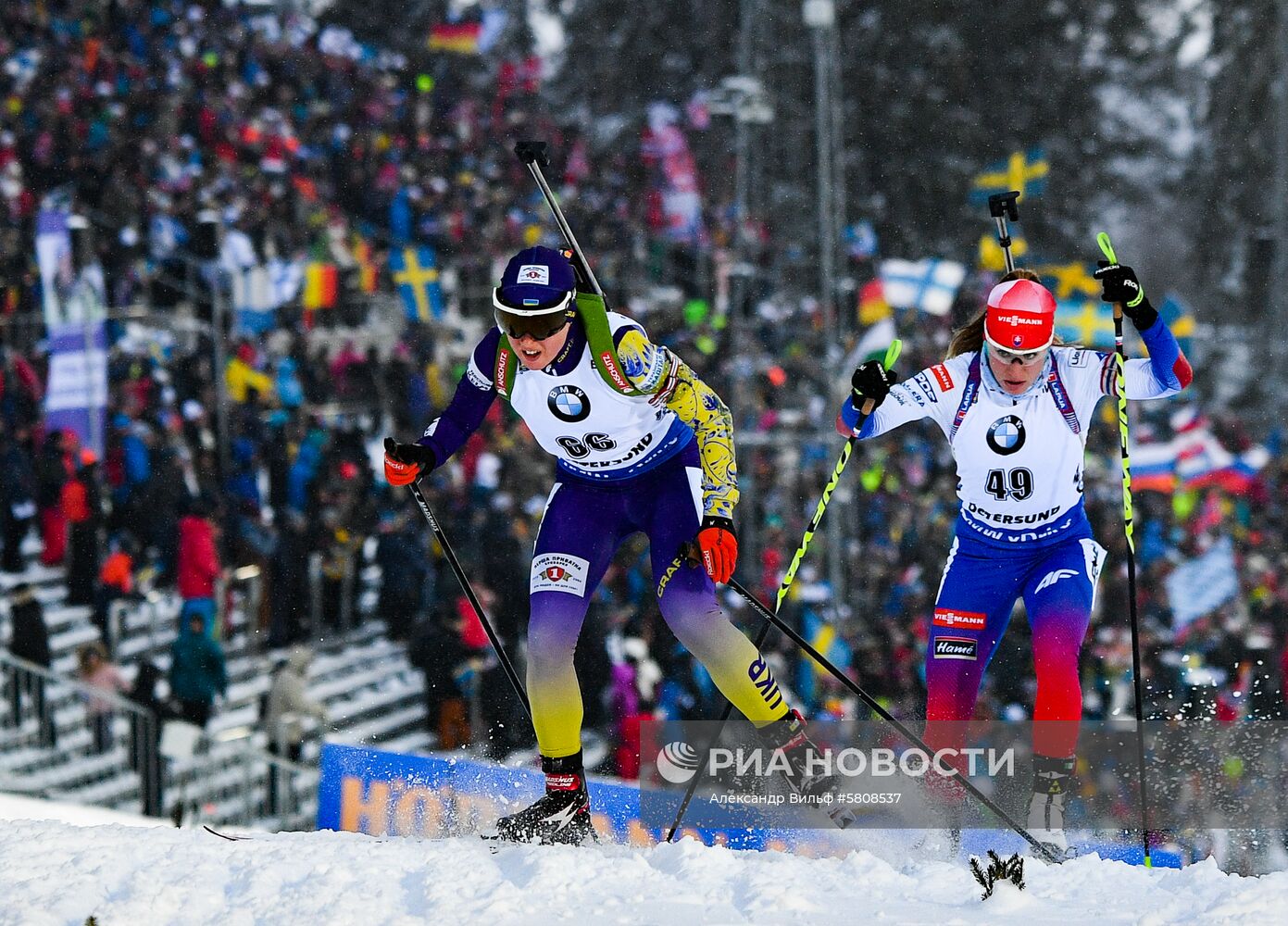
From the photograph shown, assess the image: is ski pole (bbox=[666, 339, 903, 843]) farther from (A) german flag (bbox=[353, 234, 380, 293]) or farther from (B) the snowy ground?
(A) german flag (bbox=[353, 234, 380, 293])

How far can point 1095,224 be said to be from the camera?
2909 centimetres

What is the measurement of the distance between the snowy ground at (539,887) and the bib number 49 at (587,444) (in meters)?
1.44

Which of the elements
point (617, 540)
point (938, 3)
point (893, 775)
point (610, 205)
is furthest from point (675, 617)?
point (938, 3)

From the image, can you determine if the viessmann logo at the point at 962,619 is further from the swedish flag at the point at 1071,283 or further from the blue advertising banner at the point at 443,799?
the swedish flag at the point at 1071,283

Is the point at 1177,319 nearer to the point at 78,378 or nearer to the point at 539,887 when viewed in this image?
the point at 78,378

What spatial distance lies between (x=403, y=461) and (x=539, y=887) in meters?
1.71

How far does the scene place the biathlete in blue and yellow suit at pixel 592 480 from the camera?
18.9 ft

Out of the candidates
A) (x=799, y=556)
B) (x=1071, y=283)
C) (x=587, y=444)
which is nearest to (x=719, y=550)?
(x=587, y=444)

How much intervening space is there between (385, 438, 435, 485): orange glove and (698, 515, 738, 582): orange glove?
1127 mm

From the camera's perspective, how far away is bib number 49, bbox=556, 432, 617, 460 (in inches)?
235

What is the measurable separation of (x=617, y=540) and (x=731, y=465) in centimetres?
57

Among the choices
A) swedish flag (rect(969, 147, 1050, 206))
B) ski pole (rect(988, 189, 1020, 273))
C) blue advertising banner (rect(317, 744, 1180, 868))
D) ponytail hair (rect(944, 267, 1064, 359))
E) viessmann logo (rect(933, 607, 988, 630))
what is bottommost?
blue advertising banner (rect(317, 744, 1180, 868))

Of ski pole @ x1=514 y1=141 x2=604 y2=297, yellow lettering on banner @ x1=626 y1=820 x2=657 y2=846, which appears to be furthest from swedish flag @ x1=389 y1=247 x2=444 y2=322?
yellow lettering on banner @ x1=626 y1=820 x2=657 y2=846

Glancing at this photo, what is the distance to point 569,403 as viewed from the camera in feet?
19.3
